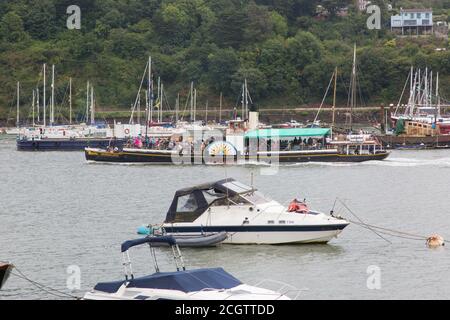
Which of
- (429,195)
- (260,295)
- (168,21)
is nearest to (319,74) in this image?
(168,21)

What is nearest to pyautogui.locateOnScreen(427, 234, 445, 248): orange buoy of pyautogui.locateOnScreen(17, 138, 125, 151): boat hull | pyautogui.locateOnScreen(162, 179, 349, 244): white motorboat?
pyautogui.locateOnScreen(162, 179, 349, 244): white motorboat

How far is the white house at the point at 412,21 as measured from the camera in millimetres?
178125

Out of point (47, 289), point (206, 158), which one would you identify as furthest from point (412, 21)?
point (47, 289)

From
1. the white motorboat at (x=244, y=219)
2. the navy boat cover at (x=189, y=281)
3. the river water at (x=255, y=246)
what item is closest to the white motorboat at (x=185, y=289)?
the navy boat cover at (x=189, y=281)

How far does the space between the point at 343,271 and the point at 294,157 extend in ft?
161

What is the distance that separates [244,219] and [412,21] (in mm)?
139887

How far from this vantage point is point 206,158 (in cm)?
8925

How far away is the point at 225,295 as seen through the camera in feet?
99.7

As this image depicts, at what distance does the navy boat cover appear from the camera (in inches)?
1218

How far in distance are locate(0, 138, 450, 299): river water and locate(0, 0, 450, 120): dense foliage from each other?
68448 mm

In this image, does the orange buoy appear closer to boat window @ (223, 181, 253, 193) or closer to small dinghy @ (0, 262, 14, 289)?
boat window @ (223, 181, 253, 193)

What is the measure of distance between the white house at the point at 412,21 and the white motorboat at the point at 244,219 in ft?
452

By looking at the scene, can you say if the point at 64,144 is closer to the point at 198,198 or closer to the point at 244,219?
the point at 198,198

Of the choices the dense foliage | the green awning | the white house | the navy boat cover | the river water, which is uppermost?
the white house
